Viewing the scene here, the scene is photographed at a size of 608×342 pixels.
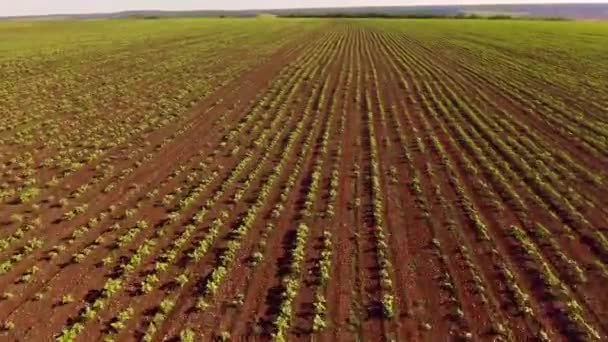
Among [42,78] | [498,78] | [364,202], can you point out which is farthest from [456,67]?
[42,78]

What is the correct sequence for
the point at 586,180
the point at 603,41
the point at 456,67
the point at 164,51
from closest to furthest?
the point at 586,180, the point at 456,67, the point at 164,51, the point at 603,41

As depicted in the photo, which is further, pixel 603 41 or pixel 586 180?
Result: pixel 603 41

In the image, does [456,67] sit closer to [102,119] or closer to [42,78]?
[102,119]

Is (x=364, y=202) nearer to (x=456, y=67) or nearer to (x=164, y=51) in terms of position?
(x=456, y=67)

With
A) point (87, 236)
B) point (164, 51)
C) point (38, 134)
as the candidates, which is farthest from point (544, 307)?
point (164, 51)

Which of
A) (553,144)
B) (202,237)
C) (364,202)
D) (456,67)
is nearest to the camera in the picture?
(202,237)

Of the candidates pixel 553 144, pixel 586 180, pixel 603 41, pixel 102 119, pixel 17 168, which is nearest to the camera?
pixel 586 180
